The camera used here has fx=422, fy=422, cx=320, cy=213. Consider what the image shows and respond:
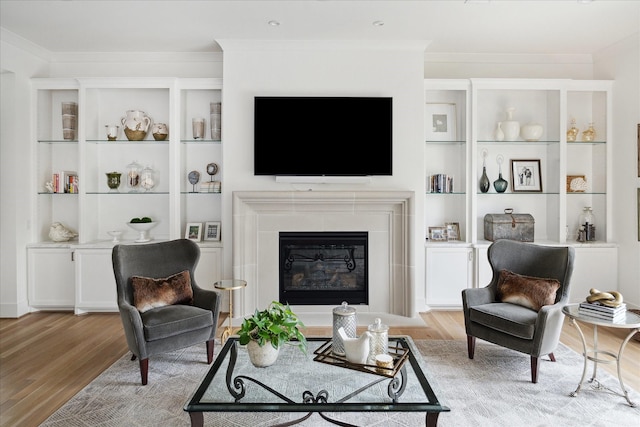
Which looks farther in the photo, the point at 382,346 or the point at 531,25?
the point at 531,25

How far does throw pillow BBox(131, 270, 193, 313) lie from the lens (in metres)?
3.20

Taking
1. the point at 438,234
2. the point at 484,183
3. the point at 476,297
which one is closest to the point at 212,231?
the point at 438,234

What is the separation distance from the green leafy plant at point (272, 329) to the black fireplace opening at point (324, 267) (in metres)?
2.18

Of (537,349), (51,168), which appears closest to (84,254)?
(51,168)

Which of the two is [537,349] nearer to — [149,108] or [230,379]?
[230,379]

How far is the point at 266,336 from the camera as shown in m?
2.22

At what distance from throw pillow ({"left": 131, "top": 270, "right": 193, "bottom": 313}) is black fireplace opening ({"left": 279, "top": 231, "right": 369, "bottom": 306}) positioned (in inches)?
49.7

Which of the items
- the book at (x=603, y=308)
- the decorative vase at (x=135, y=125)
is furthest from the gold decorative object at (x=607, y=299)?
the decorative vase at (x=135, y=125)

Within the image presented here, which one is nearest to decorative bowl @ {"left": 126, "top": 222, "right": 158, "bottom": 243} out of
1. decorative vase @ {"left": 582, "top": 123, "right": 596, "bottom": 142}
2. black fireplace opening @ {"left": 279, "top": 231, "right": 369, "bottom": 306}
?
black fireplace opening @ {"left": 279, "top": 231, "right": 369, "bottom": 306}

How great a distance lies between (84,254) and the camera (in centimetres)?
453

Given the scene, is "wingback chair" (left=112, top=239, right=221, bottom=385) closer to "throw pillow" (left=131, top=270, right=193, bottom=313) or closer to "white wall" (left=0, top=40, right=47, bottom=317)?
"throw pillow" (left=131, top=270, right=193, bottom=313)

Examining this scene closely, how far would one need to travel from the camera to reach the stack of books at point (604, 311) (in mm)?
2607

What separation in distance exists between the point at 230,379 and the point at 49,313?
353cm

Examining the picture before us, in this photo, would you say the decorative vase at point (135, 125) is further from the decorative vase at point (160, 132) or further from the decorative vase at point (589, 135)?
the decorative vase at point (589, 135)
